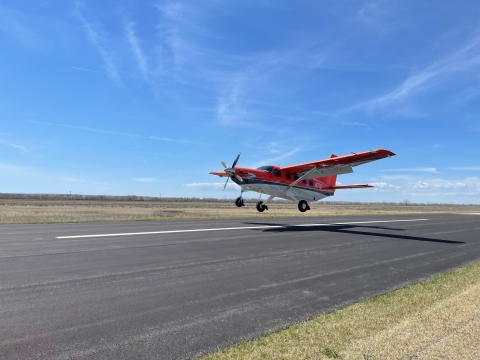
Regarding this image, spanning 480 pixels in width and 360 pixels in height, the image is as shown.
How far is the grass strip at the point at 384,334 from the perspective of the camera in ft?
14.2

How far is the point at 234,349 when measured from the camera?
441 centimetres

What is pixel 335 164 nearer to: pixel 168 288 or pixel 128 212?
pixel 168 288

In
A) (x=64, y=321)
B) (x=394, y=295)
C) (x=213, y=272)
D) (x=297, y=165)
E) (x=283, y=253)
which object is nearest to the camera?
(x=64, y=321)

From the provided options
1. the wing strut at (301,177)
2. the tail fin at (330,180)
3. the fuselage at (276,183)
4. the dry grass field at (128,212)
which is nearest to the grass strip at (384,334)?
the fuselage at (276,183)

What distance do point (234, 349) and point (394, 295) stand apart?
4317 mm

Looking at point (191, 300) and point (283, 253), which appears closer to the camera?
point (191, 300)

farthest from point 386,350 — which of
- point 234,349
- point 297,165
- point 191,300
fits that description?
point 297,165

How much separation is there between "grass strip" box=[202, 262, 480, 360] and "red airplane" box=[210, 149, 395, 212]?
1708cm

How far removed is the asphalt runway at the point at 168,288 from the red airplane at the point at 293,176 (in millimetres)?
11318

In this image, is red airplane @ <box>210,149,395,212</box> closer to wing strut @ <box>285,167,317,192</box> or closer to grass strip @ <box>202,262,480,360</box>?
wing strut @ <box>285,167,317,192</box>

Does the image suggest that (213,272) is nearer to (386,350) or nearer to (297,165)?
(386,350)

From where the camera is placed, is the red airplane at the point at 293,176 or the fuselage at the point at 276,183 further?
the fuselage at the point at 276,183

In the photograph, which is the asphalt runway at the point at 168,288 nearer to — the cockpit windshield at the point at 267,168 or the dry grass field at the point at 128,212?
the cockpit windshield at the point at 267,168

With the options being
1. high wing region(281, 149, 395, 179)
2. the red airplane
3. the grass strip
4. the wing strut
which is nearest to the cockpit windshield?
the red airplane
